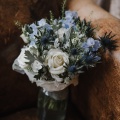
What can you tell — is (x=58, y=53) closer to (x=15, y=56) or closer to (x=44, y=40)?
(x=44, y=40)

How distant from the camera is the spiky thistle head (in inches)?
36.1

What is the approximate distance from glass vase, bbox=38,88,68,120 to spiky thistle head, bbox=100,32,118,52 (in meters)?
0.26

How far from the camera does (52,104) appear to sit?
106 centimetres

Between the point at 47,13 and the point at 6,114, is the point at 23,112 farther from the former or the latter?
the point at 47,13

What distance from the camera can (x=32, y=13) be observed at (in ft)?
3.70

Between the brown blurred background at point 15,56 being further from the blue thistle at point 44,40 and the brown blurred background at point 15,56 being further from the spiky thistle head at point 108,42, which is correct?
the spiky thistle head at point 108,42

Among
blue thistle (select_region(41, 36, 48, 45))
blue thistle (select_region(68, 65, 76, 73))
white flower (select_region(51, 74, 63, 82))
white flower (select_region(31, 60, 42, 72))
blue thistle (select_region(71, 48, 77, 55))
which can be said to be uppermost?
blue thistle (select_region(41, 36, 48, 45))

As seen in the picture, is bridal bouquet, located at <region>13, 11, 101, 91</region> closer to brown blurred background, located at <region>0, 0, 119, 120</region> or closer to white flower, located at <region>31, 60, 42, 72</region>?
white flower, located at <region>31, 60, 42, 72</region>

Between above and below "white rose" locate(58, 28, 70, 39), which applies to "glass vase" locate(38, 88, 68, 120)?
below

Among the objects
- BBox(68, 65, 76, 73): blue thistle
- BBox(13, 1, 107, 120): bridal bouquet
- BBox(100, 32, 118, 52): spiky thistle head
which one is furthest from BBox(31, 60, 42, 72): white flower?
BBox(100, 32, 118, 52): spiky thistle head

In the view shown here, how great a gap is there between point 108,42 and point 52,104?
0.34 metres

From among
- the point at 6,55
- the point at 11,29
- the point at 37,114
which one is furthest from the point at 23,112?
the point at 11,29

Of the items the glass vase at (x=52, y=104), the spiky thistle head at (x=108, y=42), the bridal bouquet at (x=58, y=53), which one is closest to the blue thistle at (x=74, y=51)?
the bridal bouquet at (x=58, y=53)

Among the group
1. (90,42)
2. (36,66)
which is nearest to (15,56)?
(36,66)
